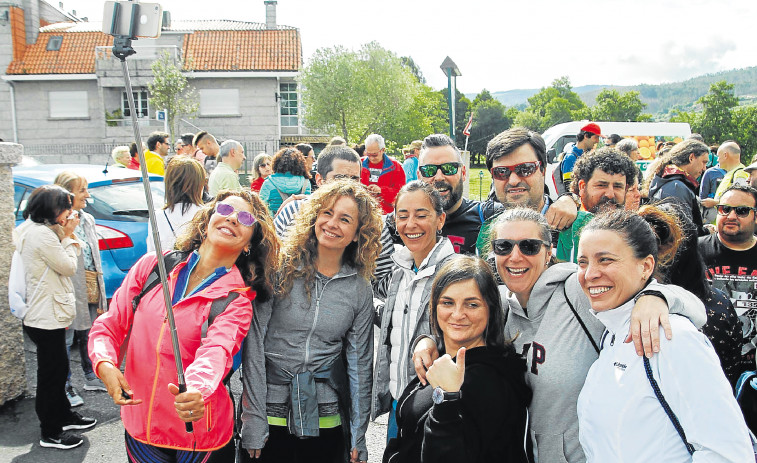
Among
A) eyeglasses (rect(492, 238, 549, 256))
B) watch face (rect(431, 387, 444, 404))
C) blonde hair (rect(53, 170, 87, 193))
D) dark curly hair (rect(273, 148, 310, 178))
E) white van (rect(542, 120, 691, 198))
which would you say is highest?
white van (rect(542, 120, 691, 198))

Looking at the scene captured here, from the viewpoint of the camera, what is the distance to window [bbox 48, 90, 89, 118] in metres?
32.8

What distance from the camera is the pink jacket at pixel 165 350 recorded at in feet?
7.59

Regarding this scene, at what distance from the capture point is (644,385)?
66.8 inches

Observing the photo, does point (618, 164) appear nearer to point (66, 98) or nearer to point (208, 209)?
point (208, 209)

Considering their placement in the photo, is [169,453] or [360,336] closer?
[169,453]

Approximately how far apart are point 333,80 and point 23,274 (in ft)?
96.5

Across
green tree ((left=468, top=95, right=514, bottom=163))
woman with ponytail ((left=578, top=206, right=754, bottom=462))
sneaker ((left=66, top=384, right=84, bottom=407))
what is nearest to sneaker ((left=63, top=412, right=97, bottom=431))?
sneaker ((left=66, top=384, right=84, bottom=407))

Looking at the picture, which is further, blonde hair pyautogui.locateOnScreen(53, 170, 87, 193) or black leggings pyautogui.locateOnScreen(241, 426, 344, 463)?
blonde hair pyautogui.locateOnScreen(53, 170, 87, 193)

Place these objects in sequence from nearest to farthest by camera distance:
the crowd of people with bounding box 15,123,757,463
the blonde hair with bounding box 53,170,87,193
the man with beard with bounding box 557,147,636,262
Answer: the crowd of people with bounding box 15,123,757,463 < the man with beard with bounding box 557,147,636,262 < the blonde hair with bounding box 53,170,87,193

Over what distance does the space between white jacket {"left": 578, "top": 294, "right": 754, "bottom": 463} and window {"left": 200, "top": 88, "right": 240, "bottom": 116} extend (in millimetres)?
32938

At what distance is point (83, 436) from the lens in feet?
13.2

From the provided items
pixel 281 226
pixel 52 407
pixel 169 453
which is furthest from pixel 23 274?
pixel 169 453

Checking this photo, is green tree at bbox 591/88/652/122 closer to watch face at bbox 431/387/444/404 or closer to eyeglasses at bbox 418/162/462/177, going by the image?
eyeglasses at bbox 418/162/462/177

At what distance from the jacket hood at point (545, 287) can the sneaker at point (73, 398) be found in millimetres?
3896
